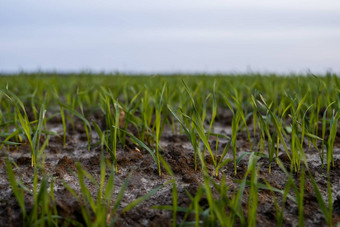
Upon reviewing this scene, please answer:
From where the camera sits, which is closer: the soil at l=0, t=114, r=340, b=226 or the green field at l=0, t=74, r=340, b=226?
the green field at l=0, t=74, r=340, b=226

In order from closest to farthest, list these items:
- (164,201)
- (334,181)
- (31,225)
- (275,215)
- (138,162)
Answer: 1. (31,225)
2. (275,215)
3. (164,201)
4. (334,181)
5. (138,162)

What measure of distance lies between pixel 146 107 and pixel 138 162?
38 centimetres

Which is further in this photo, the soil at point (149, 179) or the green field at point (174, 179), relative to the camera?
the soil at point (149, 179)

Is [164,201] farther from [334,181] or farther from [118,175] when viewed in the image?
[334,181]

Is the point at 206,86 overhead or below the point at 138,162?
overhead

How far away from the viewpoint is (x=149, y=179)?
158 centimetres

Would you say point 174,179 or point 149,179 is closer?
point 174,179

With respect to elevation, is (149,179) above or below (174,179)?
below

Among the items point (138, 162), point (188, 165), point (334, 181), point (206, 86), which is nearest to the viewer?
point (334, 181)

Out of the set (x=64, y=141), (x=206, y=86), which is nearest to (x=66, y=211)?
(x=64, y=141)

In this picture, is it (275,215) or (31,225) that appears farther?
(275,215)

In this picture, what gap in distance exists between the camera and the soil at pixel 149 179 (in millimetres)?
1209

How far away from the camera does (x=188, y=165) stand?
168 cm

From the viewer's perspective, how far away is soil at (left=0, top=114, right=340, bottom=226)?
1209 millimetres
